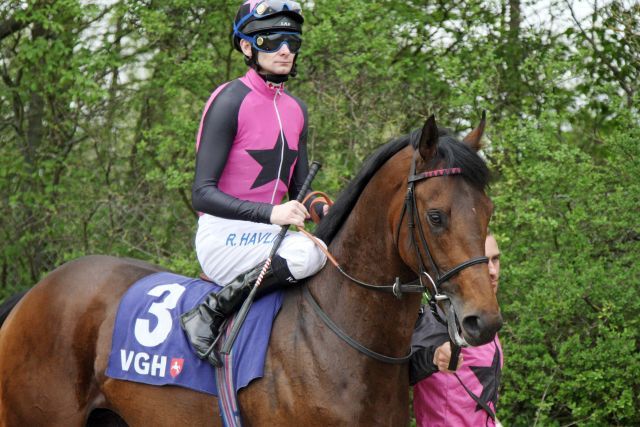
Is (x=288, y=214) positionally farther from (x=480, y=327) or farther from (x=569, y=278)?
(x=569, y=278)

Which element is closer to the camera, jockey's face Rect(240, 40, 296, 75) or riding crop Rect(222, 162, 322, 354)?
riding crop Rect(222, 162, 322, 354)

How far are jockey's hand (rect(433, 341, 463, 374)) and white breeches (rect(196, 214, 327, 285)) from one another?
2.07 feet

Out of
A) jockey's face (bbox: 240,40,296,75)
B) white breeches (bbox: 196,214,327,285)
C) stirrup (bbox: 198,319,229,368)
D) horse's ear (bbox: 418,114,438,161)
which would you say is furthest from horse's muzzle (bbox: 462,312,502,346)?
jockey's face (bbox: 240,40,296,75)

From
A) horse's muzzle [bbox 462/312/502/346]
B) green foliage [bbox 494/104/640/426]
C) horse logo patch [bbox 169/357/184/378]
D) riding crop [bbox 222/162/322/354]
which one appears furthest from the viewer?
green foliage [bbox 494/104/640/426]

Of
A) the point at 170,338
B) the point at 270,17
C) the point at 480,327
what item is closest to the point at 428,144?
the point at 480,327

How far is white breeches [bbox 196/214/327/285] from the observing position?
3666 millimetres

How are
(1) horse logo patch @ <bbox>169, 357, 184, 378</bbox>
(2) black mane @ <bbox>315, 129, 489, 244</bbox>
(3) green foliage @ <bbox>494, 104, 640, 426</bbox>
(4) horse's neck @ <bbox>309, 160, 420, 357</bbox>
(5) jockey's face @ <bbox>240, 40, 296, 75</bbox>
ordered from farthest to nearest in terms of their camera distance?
(3) green foliage @ <bbox>494, 104, 640, 426</bbox> < (5) jockey's face @ <bbox>240, 40, 296, 75</bbox> < (1) horse logo patch @ <bbox>169, 357, 184, 378</bbox> < (4) horse's neck @ <bbox>309, 160, 420, 357</bbox> < (2) black mane @ <bbox>315, 129, 489, 244</bbox>

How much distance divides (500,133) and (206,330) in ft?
13.6

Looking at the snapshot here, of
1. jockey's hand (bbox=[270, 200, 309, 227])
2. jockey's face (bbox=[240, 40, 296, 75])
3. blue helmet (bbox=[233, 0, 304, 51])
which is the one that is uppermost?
blue helmet (bbox=[233, 0, 304, 51])

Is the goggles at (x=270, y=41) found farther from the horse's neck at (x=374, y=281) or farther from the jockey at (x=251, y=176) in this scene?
the horse's neck at (x=374, y=281)

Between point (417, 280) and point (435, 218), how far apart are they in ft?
1.23

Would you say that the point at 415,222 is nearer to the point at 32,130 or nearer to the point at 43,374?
the point at 43,374

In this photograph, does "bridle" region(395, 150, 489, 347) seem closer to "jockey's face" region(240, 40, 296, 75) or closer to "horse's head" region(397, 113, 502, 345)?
"horse's head" region(397, 113, 502, 345)

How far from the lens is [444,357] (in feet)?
11.7
